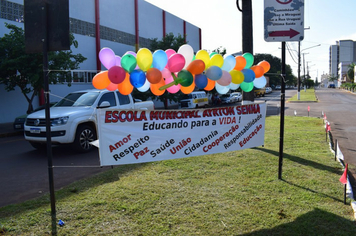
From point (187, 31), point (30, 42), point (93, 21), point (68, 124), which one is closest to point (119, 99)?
point (68, 124)

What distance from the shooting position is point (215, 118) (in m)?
5.23

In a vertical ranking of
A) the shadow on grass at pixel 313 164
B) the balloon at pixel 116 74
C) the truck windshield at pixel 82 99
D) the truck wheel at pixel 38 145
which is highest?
the balloon at pixel 116 74

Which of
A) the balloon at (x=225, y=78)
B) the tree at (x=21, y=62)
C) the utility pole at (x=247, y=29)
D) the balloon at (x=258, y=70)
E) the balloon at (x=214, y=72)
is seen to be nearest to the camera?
the balloon at (x=214, y=72)

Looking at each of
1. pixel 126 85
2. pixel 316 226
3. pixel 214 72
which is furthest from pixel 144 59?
pixel 316 226

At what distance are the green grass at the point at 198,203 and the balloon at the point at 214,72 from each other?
1976 millimetres

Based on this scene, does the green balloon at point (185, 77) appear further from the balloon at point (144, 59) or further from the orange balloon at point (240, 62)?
the orange balloon at point (240, 62)

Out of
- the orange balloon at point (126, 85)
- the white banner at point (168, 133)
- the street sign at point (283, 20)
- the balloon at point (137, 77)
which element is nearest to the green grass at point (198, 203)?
the white banner at point (168, 133)

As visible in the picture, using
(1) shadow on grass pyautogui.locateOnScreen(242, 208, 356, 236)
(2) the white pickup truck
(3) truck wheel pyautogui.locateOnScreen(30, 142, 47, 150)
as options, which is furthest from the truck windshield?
(1) shadow on grass pyautogui.locateOnScreen(242, 208, 356, 236)

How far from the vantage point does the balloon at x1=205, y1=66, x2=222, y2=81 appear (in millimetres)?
4898

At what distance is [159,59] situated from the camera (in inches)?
178

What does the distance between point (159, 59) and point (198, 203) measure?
2.35 metres

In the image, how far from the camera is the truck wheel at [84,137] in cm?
830

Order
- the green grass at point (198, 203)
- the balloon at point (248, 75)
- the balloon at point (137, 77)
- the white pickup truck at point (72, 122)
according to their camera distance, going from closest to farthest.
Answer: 1. the green grass at point (198, 203)
2. the balloon at point (137, 77)
3. the balloon at point (248, 75)
4. the white pickup truck at point (72, 122)

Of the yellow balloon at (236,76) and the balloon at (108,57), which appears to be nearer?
the balloon at (108,57)
